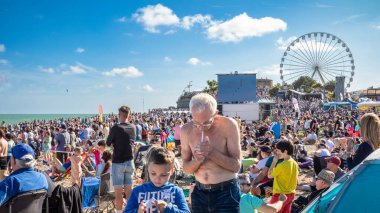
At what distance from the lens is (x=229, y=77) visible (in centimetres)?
3612

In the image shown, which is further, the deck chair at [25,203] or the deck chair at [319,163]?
the deck chair at [319,163]

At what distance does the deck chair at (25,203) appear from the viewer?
114 inches

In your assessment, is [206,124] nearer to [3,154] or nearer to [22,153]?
[22,153]

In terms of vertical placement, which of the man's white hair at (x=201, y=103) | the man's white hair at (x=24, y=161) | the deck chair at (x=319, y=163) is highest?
the man's white hair at (x=201, y=103)

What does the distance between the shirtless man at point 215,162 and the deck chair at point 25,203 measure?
5.22 ft

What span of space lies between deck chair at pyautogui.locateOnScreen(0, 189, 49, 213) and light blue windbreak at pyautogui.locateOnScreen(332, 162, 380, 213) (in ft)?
8.85

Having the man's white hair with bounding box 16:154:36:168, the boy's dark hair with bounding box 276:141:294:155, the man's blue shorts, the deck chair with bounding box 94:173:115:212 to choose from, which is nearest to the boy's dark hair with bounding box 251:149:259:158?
the boy's dark hair with bounding box 276:141:294:155

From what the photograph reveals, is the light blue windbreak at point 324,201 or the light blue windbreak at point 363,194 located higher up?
the light blue windbreak at point 363,194

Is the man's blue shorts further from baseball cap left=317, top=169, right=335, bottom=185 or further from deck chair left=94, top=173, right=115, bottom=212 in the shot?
baseball cap left=317, top=169, right=335, bottom=185

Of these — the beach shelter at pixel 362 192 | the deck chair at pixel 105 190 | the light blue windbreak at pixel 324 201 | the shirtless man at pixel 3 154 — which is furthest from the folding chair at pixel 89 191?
the beach shelter at pixel 362 192

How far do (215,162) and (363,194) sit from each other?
1.09m

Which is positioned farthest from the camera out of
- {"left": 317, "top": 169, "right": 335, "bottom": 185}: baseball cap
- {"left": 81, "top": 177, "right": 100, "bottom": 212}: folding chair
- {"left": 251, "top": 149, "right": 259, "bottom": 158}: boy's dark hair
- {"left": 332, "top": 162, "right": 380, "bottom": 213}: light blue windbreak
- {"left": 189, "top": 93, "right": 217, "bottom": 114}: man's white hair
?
{"left": 251, "top": 149, "right": 259, "bottom": 158}: boy's dark hair

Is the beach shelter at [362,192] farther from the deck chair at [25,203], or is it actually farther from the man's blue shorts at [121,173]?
the man's blue shorts at [121,173]

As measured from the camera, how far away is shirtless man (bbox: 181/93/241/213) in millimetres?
2493
